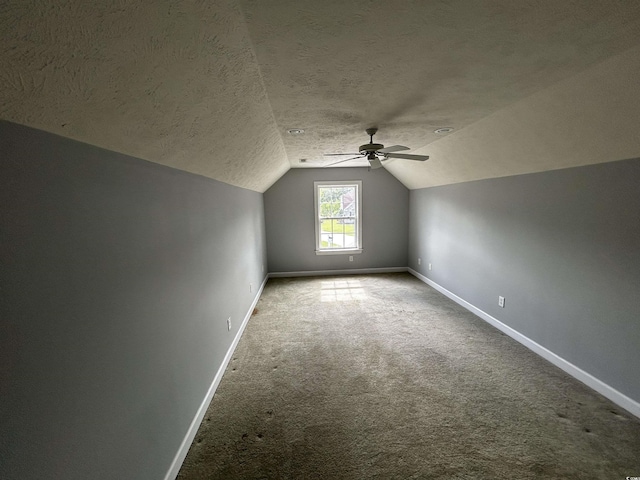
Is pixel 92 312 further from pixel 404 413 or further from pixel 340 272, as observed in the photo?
pixel 340 272

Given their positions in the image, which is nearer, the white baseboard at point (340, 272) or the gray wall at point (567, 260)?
the gray wall at point (567, 260)

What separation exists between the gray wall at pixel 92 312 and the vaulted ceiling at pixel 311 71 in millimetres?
143

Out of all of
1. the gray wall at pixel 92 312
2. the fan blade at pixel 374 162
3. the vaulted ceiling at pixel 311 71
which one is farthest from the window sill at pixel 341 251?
the gray wall at pixel 92 312

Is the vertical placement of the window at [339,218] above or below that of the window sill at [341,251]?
above

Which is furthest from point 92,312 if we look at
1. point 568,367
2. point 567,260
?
point 568,367

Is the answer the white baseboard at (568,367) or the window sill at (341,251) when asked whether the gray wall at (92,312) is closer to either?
the white baseboard at (568,367)

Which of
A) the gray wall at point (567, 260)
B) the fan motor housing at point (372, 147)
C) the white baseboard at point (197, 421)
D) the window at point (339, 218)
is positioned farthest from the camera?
the window at point (339, 218)

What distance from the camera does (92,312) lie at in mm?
1062

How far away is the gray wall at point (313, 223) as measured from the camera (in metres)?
5.74

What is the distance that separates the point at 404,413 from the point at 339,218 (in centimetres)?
428

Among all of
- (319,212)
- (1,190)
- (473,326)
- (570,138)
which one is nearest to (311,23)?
(1,190)

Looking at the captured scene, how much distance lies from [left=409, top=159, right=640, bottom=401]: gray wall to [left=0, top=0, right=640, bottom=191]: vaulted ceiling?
289mm

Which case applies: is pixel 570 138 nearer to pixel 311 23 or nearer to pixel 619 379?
pixel 619 379

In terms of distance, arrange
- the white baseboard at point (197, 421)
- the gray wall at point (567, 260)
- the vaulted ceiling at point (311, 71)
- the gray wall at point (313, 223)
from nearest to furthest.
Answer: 1. the vaulted ceiling at point (311, 71)
2. the white baseboard at point (197, 421)
3. the gray wall at point (567, 260)
4. the gray wall at point (313, 223)
